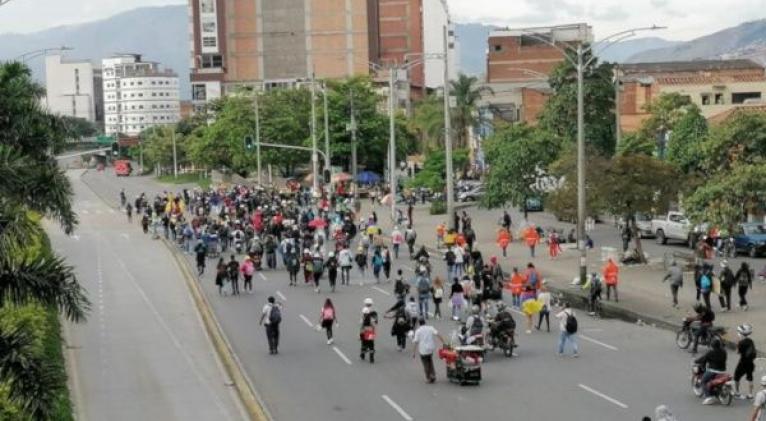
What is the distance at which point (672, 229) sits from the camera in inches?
2036

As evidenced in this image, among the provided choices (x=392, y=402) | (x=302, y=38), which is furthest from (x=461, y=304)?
(x=302, y=38)

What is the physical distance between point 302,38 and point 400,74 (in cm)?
2505

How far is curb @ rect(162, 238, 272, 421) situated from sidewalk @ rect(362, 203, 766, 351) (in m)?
9.94

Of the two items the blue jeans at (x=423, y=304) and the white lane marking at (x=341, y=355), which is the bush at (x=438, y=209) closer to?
the blue jeans at (x=423, y=304)

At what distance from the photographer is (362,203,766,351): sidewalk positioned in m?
31.9

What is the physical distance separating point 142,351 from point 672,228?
2797 centimetres

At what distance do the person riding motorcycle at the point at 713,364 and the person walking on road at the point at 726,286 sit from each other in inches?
417

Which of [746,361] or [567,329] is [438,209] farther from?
[746,361]

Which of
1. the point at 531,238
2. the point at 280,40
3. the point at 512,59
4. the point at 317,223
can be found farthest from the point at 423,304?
the point at 280,40

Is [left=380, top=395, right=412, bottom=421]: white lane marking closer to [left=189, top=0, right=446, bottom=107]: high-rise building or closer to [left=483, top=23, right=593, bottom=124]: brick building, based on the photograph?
[left=483, top=23, right=593, bottom=124]: brick building

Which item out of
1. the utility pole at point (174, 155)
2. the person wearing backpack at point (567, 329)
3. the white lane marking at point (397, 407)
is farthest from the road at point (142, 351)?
the utility pole at point (174, 155)

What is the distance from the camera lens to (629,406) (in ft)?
72.5

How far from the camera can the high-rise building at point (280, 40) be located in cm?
16300

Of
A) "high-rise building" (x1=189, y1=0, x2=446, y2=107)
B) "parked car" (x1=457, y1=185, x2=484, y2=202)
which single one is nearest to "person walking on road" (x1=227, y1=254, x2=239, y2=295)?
"parked car" (x1=457, y1=185, x2=484, y2=202)
